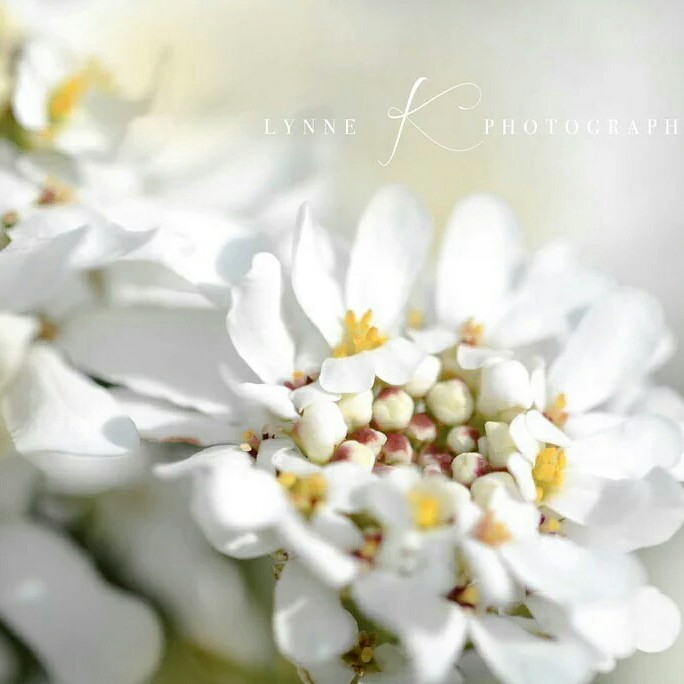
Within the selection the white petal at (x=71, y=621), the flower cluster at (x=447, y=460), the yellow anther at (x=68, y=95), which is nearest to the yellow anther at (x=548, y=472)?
the flower cluster at (x=447, y=460)

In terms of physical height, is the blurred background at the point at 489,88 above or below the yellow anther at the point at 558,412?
above

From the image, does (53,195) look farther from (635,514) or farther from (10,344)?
(635,514)

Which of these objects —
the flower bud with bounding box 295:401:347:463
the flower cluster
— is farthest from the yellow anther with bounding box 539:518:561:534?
the flower bud with bounding box 295:401:347:463

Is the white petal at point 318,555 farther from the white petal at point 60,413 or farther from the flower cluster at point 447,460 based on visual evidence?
the white petal at point 60,413

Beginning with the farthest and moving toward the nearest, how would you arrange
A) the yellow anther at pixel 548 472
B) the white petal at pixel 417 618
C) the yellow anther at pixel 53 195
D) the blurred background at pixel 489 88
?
the blurred background at pixel 489 88 → the yellow anther at pixel 53 195 → the yellow anther at pixel 548 472 → the white petal at pixel 417 618

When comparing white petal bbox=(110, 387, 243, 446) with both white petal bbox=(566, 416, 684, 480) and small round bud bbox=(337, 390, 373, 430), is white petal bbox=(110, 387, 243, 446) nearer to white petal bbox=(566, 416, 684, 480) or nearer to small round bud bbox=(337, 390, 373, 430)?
small round bud bbox=(337, 390, 373, 430)

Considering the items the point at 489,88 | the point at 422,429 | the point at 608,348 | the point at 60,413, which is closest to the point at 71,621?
the point at 60,413
